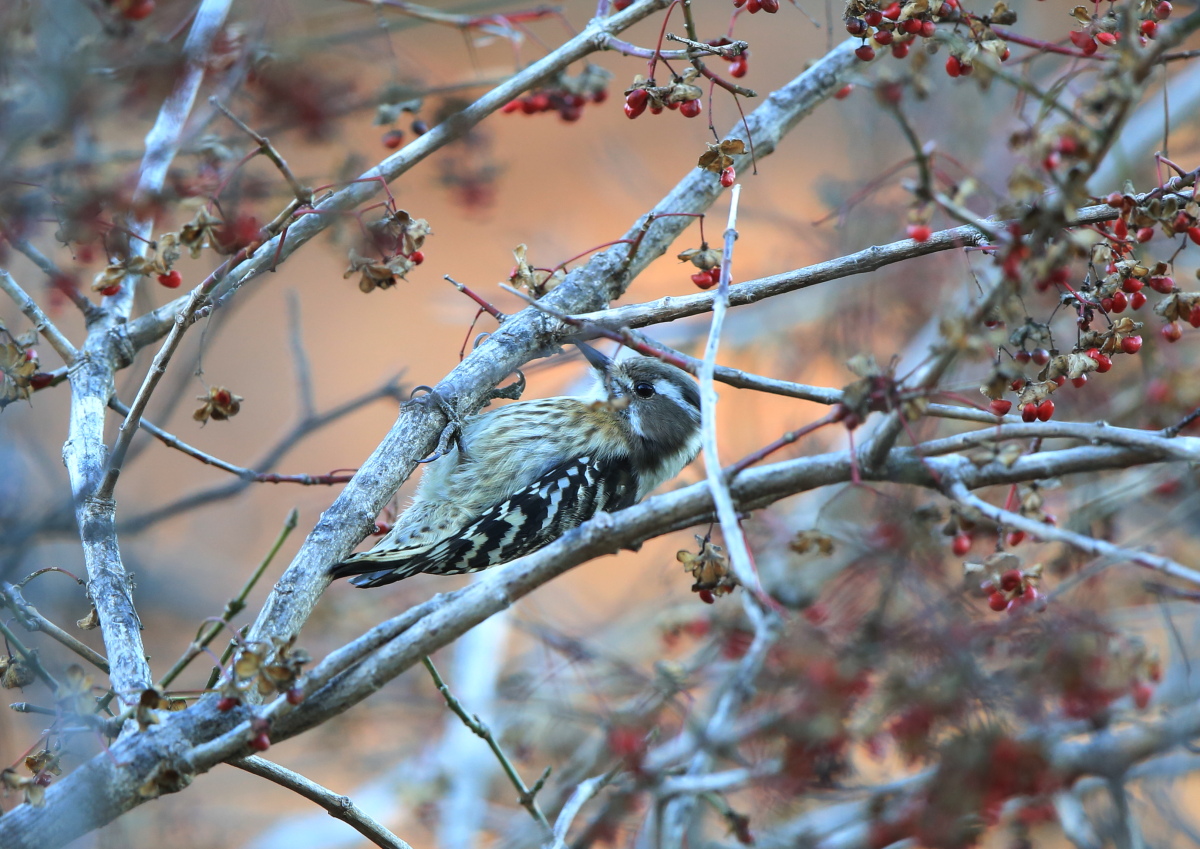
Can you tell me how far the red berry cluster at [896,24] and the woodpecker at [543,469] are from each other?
4.58 ft

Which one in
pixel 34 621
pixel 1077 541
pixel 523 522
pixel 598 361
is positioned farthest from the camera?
pixel 598 361

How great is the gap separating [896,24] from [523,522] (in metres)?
2.12

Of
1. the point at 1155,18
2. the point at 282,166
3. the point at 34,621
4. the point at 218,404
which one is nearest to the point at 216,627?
the point at 34,621

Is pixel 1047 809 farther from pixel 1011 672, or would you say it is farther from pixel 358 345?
pixel 358 345

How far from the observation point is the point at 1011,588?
222cm

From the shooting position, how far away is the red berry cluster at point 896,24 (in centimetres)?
228

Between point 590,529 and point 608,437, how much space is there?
2.32 m

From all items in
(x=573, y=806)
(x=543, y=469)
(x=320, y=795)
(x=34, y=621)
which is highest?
(x=543, y=469)

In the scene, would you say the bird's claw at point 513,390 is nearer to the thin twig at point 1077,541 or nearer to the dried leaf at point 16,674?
the dried leaf at point 16,674

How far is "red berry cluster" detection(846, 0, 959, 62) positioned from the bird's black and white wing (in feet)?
6.27

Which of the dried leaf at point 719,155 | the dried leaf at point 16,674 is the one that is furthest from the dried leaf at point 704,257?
the dried leaf at point 16,674

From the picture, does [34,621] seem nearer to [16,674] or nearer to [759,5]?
[16,674]

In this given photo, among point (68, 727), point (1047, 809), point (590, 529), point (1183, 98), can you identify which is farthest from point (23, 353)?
point (1183, 98)

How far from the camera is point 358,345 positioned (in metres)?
8.72
